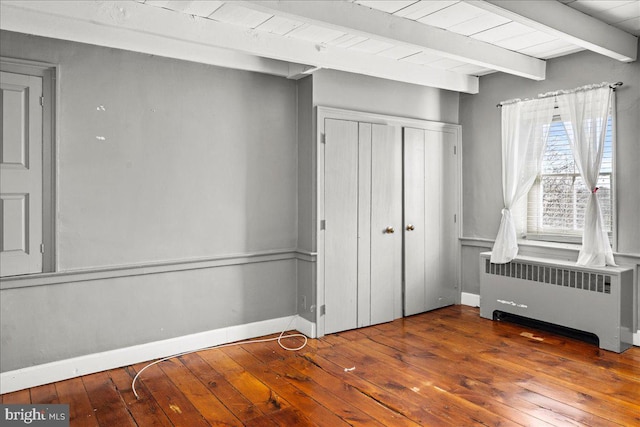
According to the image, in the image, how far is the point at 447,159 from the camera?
5195 mm

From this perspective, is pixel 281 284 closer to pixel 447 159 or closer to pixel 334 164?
pixel 334 164

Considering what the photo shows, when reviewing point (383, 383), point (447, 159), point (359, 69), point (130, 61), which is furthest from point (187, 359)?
point (447, 159)

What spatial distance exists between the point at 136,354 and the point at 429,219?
325cm

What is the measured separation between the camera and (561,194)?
444cm

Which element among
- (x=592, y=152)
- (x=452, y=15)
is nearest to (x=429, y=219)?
(x=592, y=152)

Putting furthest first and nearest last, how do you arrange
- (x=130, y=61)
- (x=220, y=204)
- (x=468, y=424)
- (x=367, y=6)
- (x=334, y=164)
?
(x=334, y=164) < (x=220, y=204) < (x=130, y=61) < (x=367, y=6) < (x=468, y=424)

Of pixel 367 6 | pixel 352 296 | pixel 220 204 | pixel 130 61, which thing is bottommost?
pixel 352 296

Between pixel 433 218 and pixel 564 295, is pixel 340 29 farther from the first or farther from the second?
pixel 564 295

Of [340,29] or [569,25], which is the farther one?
[569,25]

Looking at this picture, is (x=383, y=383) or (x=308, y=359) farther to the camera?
(x=308, y=359)

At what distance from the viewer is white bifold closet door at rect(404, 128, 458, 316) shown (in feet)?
15.9

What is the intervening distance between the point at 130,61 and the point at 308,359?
2765mm

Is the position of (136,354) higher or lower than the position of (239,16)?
lower

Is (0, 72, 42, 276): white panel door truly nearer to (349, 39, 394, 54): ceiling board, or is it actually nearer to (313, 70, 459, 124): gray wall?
(313, 70, 459, 124): gray wall
